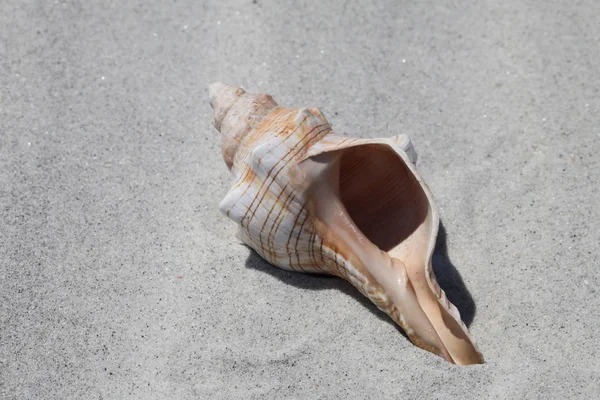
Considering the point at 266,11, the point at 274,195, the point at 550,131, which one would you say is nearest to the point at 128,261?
Answer: the point at 274,195

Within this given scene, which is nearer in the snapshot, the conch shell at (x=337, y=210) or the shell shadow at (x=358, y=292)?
the conch shell at (x=337, y=210)

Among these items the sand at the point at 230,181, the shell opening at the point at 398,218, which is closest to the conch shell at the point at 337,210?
the shell opening at the point at 398,218

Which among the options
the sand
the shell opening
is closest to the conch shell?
the shell opening

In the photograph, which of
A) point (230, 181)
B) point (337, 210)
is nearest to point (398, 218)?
point (337, 210)

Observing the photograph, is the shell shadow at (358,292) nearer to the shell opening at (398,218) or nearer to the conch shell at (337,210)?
the conch shell at (337,210)

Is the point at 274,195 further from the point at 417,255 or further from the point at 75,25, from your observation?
the point at 75,25

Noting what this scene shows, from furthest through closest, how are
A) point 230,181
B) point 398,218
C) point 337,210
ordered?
point 230,181, point 398,218, point 337,210

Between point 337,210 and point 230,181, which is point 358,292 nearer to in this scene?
point 337,210

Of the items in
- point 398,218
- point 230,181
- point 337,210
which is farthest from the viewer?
point 230,181
